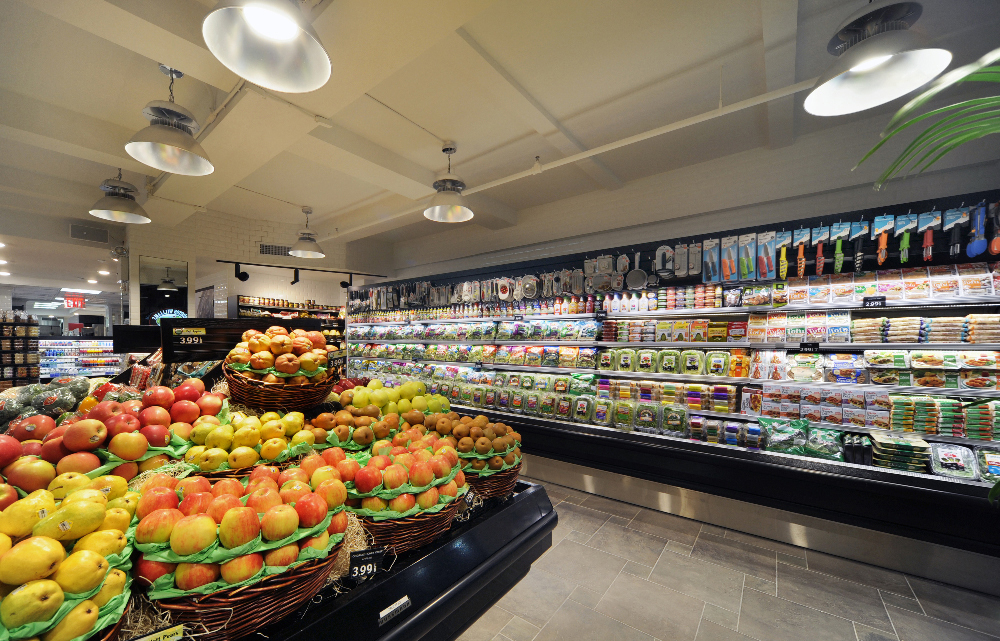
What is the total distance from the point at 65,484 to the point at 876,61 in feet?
12.1

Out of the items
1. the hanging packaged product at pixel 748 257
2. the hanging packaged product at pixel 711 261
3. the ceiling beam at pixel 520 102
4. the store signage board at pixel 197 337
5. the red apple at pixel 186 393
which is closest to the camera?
the red apple at pixel 186 393

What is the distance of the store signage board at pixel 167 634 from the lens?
0.89 meters

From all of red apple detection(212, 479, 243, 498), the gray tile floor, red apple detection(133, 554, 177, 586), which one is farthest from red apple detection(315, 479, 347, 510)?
the gray tile floor

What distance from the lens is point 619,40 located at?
3184 millimetres

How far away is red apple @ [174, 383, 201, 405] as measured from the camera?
179cm

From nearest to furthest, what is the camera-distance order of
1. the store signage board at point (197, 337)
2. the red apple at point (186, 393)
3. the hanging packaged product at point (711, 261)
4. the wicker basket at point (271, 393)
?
the red apple at point (186, 393) < the wicker basket at point (271, 393) < the store signage board at point (197, 337) < the hanging packaged product at point (711, 261)

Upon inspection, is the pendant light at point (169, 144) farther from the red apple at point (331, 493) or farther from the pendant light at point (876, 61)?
the pendant light at point (876, 61)

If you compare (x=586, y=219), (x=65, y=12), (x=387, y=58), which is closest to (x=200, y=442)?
(x=387, y=58)

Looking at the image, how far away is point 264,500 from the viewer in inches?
45.6

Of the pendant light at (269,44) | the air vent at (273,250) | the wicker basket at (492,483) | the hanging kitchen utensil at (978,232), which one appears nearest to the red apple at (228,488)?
the wicker basket at (492,483)

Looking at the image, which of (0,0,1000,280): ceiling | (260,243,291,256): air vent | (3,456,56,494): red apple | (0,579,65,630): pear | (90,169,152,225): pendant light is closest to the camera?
(0,579,65,630): pear

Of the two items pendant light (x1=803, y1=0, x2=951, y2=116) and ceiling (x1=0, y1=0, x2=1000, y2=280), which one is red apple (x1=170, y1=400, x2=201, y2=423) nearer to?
ceiling (x1=0, y1=0, x2=1000, y2=280)

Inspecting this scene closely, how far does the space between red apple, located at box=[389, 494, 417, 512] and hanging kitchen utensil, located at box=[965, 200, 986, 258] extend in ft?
13.7

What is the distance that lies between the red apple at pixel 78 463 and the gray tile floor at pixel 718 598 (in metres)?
2.11
